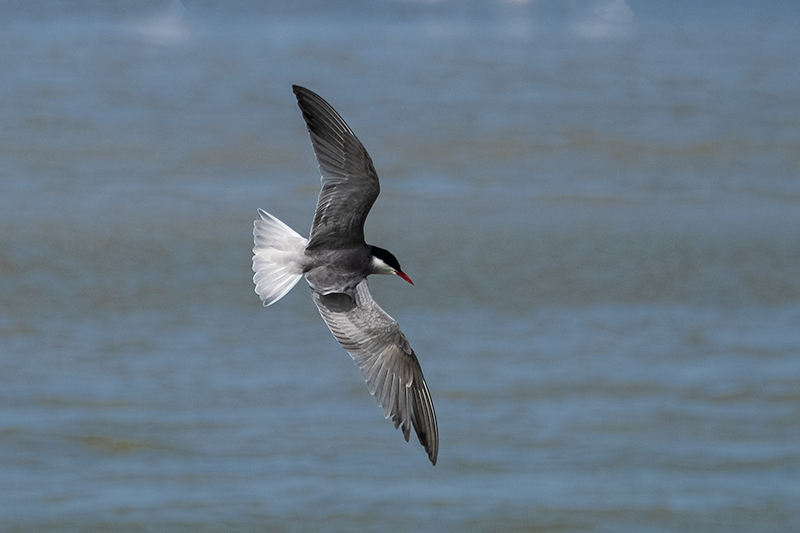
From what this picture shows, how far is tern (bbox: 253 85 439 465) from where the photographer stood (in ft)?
12.8

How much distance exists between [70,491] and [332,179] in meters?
2.50

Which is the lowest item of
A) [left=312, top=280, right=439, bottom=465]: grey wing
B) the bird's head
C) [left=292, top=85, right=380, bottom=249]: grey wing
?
[left=312, top=280, right=439, bottom=465]: grey wing

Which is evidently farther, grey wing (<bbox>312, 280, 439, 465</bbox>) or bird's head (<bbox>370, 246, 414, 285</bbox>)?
grey wing (<bbox>312, 280, 439, 465</bbox>)

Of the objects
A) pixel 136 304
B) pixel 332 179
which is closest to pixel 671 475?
pixel 332 179

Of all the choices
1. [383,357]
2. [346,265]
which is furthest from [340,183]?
[383,357]

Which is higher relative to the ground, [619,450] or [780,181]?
[780,181]

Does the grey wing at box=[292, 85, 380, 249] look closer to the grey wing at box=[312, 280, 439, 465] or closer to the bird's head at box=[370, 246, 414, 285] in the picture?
the bird's head at box=[370, 246, 414, 285]

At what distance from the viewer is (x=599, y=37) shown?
41.4 feet

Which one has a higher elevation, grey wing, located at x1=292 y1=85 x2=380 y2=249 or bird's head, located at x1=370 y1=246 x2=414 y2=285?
grey wing, located at x1=292 y1=85 x2=380 y2=249

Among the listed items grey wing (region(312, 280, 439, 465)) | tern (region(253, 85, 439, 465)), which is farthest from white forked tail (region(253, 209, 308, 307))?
grey wing (region(312, 280, 439, 465))

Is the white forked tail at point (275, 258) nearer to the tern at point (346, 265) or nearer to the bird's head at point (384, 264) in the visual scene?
the tern at point (346, 265)

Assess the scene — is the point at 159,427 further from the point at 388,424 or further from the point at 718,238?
the point at 718,238

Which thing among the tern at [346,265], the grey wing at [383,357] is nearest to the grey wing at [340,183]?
the tern at [346,265]

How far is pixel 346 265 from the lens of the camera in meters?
3.95
